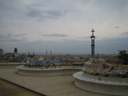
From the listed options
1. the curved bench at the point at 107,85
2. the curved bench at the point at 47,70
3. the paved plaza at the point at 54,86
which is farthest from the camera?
the curved bench at the point at 47,70

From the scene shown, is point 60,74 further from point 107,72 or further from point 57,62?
point 107,72

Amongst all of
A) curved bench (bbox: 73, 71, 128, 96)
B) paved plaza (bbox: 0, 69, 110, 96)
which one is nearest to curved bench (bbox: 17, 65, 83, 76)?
paved plaza (bbox: 0, 69, 110, 96)

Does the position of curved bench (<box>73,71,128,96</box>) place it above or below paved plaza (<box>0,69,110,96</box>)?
above

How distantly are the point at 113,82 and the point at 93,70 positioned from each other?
181 cm

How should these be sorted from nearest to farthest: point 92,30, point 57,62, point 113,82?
point 113,82, point 92,30, point 57,62

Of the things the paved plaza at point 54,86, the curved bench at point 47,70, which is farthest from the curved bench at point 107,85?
the curved bench at point 47,70

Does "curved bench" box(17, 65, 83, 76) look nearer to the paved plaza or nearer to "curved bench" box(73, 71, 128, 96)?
the paved plaza

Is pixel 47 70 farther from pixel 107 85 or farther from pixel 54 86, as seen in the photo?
pixel 107 85

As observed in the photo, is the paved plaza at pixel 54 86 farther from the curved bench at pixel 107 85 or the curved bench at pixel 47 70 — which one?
the curved bench at pixel 47 70

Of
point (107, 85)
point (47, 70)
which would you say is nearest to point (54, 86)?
point (107, 85)

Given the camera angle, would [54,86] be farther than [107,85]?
Yes

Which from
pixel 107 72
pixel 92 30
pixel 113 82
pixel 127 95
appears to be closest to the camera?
pixel 127 95

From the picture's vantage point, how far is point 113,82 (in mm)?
8617

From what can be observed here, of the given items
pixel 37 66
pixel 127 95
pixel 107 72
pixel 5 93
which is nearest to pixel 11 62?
pixel 37 66
